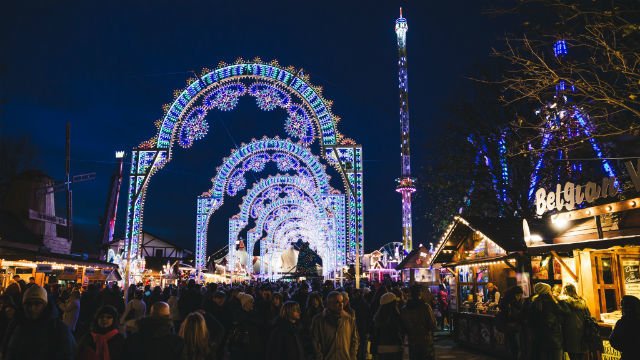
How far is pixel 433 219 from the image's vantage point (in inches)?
936

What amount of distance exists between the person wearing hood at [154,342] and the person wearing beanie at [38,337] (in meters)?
0.52

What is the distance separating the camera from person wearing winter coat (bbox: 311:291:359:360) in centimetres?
641

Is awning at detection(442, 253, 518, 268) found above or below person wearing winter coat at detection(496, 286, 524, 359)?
above

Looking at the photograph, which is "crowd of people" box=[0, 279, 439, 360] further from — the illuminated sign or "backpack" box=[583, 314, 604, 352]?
the illuminated sign

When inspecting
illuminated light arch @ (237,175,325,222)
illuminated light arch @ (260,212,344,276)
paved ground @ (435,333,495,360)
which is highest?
illuminated light arch @ (237,175,325,222)

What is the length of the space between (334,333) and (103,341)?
2.70 metres

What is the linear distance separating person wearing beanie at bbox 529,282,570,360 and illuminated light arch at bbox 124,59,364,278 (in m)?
16.7

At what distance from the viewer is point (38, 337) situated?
4.51 m

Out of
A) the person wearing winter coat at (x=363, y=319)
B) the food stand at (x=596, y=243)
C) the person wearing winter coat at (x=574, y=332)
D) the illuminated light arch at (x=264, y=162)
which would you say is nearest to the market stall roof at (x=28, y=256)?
the illuminated light arch at (x=264, y=162)

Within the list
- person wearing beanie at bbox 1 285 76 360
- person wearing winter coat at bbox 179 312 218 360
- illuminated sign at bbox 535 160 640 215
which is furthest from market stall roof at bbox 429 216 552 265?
person wearing beanie at bbox 1 285 76 360

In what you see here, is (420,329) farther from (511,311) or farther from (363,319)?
(363,319)

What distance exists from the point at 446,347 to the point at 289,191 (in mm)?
28915

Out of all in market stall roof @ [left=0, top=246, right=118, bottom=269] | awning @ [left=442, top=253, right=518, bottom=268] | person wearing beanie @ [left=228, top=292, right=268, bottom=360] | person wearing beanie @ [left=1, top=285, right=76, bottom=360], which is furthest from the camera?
market stall roof @ [left=0, top=246, right=118, bottom=269]

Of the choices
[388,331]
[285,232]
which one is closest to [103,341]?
[388,331]
